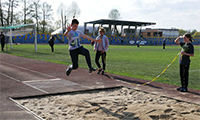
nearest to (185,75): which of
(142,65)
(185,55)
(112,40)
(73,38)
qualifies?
(185,55)

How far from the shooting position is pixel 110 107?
522 centimetres

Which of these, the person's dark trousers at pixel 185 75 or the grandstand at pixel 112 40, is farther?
the grandstand at pixel 112 40

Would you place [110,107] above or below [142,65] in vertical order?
below

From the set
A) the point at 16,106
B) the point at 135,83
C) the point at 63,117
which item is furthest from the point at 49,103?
the point at 135,83

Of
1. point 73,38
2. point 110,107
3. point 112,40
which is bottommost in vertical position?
point 110,107

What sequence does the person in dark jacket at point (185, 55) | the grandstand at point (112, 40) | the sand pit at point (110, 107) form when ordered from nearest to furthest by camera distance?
the sand pit at point (110, 107), the person in dark jacket at point (185, 55), the grandstand at point (112, 40)

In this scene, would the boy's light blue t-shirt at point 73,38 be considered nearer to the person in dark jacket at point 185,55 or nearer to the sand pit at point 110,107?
the sand pit at point 110,107

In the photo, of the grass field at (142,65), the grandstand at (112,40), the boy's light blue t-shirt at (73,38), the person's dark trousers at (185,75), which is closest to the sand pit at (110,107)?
the person's dark trousers at (185,75)

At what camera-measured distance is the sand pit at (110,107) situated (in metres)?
4.55

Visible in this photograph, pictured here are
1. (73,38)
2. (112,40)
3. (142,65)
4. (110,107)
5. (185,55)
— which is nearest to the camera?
(110,107)

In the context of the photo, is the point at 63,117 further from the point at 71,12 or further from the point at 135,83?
the point at 71,12

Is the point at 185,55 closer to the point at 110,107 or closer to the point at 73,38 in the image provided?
the point at 110,107

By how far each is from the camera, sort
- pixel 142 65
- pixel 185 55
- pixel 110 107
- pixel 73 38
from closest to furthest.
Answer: pixel 110 107 → pixel 73 38 → pixel 185 55 → pixel 142 65

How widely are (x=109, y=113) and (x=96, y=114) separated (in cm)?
30
